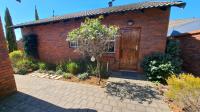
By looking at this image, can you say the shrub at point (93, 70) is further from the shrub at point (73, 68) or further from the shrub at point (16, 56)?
the shrub at point (16, 56)

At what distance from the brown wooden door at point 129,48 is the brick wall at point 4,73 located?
524 centimetres

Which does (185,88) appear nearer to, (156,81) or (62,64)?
(156,81)

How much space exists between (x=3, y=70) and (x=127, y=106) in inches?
163

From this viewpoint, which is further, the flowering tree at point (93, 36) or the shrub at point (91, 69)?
the shrub at point (91, 69)

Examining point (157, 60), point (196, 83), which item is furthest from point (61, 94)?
point (157, 60)

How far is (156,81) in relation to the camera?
561 centimetres

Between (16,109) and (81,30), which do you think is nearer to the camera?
(16,109)

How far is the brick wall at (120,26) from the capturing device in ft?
20.6

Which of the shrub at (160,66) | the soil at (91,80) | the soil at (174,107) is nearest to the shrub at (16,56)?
the soil at (91,80)

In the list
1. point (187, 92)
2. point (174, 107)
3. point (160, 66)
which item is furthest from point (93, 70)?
point (187, 92)

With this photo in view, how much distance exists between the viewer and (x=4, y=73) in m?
4.18

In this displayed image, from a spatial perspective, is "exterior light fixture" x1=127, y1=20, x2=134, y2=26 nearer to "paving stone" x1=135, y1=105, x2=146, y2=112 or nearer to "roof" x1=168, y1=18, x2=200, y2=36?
"roof" x1=168, y1=18, x2=200, y2=36

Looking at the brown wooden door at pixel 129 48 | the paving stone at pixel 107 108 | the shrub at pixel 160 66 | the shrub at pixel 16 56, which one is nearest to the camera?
the paving stone at pixel 107 108

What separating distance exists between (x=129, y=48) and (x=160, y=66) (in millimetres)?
1969
